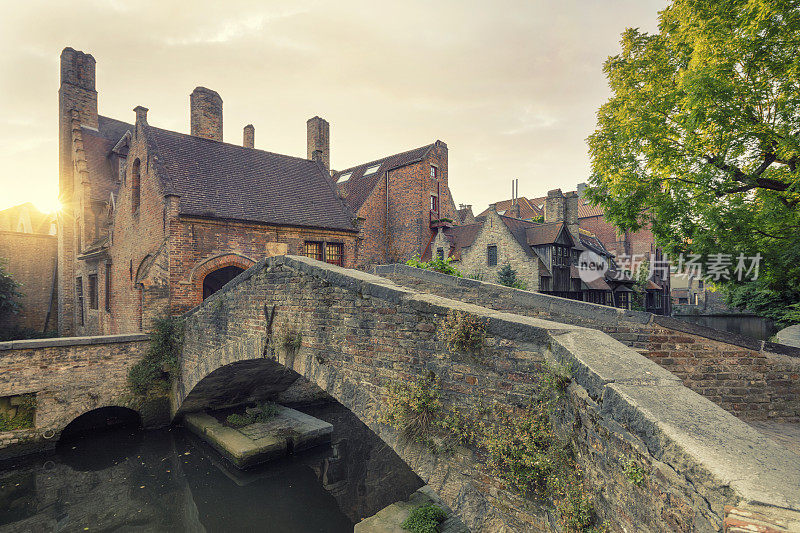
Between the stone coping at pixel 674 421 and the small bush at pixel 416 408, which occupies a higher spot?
the stone coping at pixel 674 421

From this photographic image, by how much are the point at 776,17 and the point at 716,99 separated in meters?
1.75

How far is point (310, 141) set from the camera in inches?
872

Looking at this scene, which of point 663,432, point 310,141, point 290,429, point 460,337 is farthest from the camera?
point 310,141

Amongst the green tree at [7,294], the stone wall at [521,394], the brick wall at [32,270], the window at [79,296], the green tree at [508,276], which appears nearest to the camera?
the stone wall at [521,394]

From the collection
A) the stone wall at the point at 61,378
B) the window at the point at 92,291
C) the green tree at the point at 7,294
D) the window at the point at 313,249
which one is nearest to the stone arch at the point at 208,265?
the stone wall at the point at 61,378

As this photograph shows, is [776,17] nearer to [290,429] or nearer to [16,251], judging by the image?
[290,429]

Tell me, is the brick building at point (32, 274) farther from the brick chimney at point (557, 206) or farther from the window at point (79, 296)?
the brick chimney at point (557, 206)

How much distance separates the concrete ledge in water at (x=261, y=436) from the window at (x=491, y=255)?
1602cm

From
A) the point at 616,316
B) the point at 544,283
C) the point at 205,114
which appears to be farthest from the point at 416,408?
the point at 544,283

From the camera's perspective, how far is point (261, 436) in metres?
10.2

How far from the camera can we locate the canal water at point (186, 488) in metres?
7.47

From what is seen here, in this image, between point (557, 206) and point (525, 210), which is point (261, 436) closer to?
point (557, 206)

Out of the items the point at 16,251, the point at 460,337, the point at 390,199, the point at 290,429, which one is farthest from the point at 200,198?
the point at 16,251

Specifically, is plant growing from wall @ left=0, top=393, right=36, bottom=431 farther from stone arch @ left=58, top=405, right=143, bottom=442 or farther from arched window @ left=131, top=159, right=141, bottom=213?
arched window @ left=131, top=159, right=141, bottom=213
